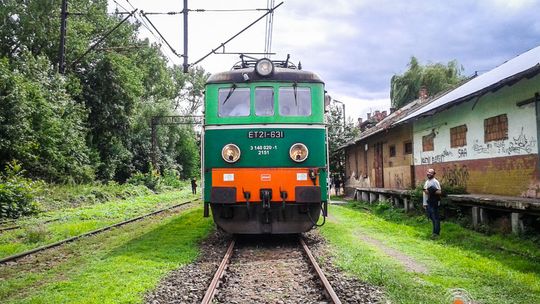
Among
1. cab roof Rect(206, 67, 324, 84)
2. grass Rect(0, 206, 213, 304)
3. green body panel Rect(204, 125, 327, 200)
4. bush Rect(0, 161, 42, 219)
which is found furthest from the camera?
bush Rect(0, 161, 42, 219)

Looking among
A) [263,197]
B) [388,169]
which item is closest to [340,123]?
[388,169]

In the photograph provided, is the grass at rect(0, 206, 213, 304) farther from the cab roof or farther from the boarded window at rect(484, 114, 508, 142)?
the boarded window at rect(484, 114, 508, 142)

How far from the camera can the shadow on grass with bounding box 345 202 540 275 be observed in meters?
8.06

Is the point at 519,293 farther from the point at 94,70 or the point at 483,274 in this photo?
the point at 94,70

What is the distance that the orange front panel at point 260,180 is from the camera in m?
9.49

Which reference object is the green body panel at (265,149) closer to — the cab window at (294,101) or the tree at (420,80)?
the cab window at (294,101)

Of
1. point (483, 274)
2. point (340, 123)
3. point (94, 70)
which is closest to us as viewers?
point (483, 274)

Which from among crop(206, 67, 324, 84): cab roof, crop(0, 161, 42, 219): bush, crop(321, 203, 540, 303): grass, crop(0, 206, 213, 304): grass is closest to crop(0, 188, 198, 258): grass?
crop(0, 161, 42, 219): bush

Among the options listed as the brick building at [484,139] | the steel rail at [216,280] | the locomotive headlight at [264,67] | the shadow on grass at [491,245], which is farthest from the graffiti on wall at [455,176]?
the steel rail at [216,280]

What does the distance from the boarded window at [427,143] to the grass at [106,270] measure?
9.43m

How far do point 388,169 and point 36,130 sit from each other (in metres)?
16.3

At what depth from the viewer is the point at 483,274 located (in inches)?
281

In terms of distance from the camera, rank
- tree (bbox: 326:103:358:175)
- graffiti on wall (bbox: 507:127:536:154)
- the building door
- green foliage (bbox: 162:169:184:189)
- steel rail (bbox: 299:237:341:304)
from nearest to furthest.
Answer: steel rail (bbox: 299:237:341:304) → graffiti on wall (bbox: 507:127:536:154) → the building door → tree (bbox: 326:103:358:175) → green foliage (bbox: 162:169:184:189)

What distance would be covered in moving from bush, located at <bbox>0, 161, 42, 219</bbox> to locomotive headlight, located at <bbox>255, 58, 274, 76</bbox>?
10557 millimetres
